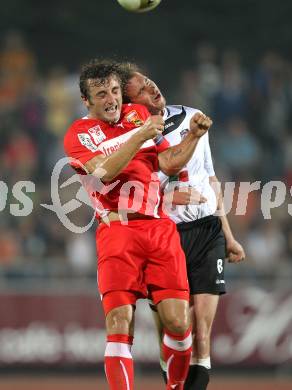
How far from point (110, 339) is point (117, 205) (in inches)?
30.0

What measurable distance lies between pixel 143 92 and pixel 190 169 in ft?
1.88

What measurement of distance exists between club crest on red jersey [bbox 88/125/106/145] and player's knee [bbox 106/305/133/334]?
3.11ft

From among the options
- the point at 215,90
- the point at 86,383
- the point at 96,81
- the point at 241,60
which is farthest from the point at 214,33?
the point at 96,81

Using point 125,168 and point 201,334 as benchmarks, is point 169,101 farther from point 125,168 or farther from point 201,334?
point 125,168

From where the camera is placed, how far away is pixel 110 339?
16.5 feet

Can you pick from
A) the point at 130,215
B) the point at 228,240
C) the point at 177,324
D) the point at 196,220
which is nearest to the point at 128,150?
the point at 130,215

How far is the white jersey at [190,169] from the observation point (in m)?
5.76

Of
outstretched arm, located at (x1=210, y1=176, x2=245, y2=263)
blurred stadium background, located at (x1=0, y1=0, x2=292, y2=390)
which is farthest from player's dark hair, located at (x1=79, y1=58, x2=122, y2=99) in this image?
blurred stadium background, located at (x1=0, y1=0, x2=292, y2=390)

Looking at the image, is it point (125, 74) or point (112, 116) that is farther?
point (125, 74)

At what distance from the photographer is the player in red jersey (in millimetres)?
5137

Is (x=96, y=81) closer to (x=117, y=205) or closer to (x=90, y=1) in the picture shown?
(x=117, y=205)

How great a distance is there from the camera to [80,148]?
17.3ft

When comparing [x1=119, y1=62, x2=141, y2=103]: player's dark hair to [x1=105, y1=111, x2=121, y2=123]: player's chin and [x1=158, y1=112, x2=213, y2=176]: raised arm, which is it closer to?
[x1=105, y1=111, x2=121, y2=123]: player's chin

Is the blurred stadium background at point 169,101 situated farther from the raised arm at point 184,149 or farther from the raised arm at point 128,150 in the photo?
the raised arm at point 128,150
